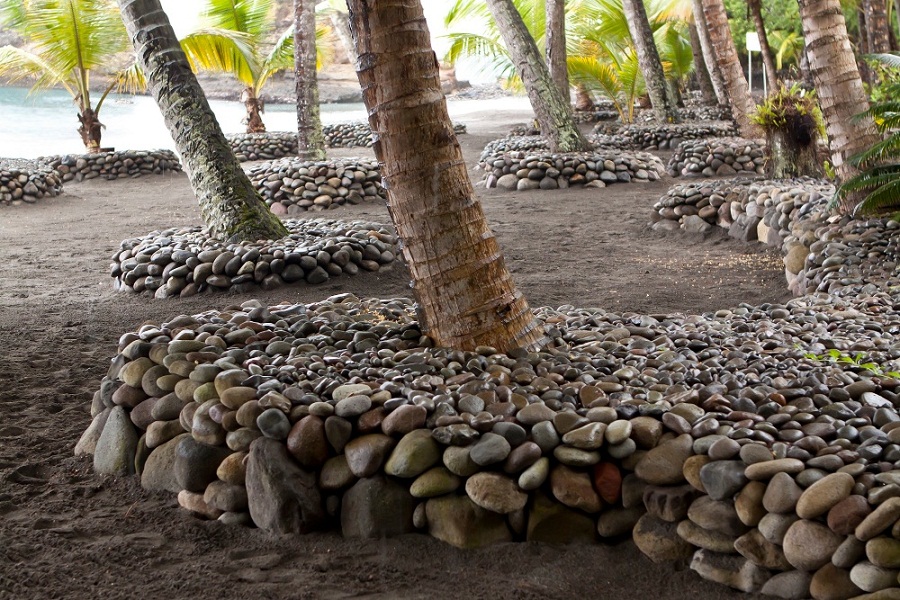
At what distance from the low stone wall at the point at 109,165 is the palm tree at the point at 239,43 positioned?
221cm

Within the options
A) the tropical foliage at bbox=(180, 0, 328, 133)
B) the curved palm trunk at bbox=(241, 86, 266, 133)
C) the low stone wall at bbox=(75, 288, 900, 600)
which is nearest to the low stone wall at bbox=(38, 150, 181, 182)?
the tropical foliage at bbox=(180, 0, 328, 133)

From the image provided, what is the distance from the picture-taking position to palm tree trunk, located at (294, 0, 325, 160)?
13.3 meters

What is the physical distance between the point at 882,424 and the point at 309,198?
10339 millimetres

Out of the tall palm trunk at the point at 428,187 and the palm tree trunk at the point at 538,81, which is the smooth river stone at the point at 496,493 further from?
the palm tree trunk at the point at 538,81

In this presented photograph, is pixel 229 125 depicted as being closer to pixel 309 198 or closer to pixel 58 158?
pixel 58 158

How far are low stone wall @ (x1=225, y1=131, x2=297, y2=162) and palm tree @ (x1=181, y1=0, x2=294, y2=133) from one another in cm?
127

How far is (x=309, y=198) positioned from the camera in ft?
41.7

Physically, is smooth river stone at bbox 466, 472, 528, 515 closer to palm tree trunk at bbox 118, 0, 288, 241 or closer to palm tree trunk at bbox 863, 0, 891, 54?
palm tree trunk at bbox 118, 0, 288, 241

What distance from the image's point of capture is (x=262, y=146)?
21.2 meters

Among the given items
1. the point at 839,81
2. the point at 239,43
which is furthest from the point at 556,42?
the point at 839,81

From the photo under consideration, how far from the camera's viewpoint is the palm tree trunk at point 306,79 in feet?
43.7

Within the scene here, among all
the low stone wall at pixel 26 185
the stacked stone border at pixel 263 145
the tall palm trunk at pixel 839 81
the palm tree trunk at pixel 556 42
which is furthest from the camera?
the stacked stone border at pixel 263 145

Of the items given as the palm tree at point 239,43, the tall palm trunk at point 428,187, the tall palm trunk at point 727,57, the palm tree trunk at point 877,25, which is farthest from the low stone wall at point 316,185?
the palm tree trunk at point 877,25

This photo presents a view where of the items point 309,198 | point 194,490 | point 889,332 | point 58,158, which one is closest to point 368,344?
point 194,490
